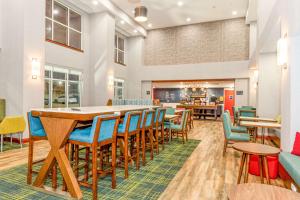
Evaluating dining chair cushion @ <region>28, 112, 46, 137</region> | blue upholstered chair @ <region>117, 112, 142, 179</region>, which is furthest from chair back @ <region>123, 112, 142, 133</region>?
dining chair cushion @ <region>28, 112, 46, 137</region>

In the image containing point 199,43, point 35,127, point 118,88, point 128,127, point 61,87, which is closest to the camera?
point 35,127

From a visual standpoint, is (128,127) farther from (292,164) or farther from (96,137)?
(292,164)

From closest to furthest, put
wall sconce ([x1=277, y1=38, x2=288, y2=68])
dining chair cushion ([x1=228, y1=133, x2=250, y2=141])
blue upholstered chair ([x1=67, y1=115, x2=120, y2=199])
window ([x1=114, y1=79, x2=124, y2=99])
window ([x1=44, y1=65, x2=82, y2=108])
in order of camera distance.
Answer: blue upholstered chair ([x1=67, y1=115, x2=120, y2=199]) → wall sconce ([x1=277, y1=38, x2=288, y2=68]) → dining chair cushion ([x1=228, y1=133, x2=250, y2=141]) → window ([x1=44, y1=65, x2=82, y2=108]) → window ([x1=114, y1=79, x2=124, y2=99])

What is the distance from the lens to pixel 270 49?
617cm

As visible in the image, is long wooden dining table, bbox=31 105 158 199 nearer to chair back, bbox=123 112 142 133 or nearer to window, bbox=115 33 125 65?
chair back, bbox=123 112 142 133

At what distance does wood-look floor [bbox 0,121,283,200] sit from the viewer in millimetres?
2643

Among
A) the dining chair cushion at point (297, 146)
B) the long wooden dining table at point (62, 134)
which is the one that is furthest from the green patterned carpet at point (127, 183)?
the dining chair cushion at point (297, 146)

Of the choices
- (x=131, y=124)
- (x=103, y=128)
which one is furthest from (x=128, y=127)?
(x=103, y=128)

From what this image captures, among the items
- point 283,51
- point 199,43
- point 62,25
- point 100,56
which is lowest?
point 283,51

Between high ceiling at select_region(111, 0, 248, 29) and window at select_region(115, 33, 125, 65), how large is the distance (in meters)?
1.91

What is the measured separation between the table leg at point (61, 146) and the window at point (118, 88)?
350 inches

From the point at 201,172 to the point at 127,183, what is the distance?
4.44 feet

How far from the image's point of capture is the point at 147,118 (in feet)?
12.6

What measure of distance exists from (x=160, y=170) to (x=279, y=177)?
1999 mm
